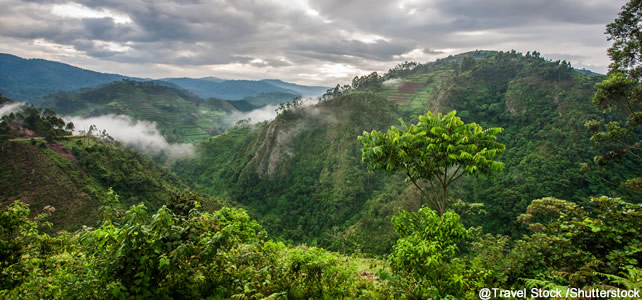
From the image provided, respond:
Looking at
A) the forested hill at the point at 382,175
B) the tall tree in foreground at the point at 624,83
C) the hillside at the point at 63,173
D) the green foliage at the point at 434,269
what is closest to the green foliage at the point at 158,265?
the green foliage at the point at 434,269

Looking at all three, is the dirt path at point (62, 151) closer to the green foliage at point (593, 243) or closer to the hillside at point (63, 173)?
the hillside at point (63, 173)

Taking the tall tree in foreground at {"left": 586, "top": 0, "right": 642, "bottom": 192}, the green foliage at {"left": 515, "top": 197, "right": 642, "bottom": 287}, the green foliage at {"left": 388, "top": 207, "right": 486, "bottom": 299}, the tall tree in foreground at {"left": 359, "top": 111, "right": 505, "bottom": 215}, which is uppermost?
the tall tree in foreground at {"left": 586, "top": 0, "right": 642, "bottom": 192}

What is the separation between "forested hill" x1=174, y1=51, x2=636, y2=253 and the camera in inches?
1780

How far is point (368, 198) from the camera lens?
62.3m

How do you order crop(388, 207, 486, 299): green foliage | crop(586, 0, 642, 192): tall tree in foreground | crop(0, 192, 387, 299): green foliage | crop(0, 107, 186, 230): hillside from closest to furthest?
crop(0, 192, 387, 299): green foliage < crop(388, 207, 486, 299): green foliage < crop(586, 0, 642, 192): tall tree in foreground < crop(0, 107, 186, 230): hillside

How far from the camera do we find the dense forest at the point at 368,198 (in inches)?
159

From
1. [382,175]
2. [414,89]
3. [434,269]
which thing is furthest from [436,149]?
[414,89]

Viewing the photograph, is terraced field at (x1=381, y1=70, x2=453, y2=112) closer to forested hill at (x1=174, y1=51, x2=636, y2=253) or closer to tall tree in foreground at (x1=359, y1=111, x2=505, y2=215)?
forested hill at (x1=174, y1=51, x2=636, y2=253)

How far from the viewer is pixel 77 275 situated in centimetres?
379

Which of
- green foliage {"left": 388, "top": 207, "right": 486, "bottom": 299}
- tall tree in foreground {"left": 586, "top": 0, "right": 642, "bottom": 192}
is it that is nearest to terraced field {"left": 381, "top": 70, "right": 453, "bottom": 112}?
tall tree in foreground {"left": 586, "top": 0, "right": 642, "bottom": 192}

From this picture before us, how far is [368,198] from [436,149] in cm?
5749

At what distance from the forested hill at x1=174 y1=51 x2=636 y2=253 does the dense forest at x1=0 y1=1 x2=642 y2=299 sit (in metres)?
0.44

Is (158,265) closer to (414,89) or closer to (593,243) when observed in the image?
(593,243)

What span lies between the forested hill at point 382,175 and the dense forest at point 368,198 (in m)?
0.44
